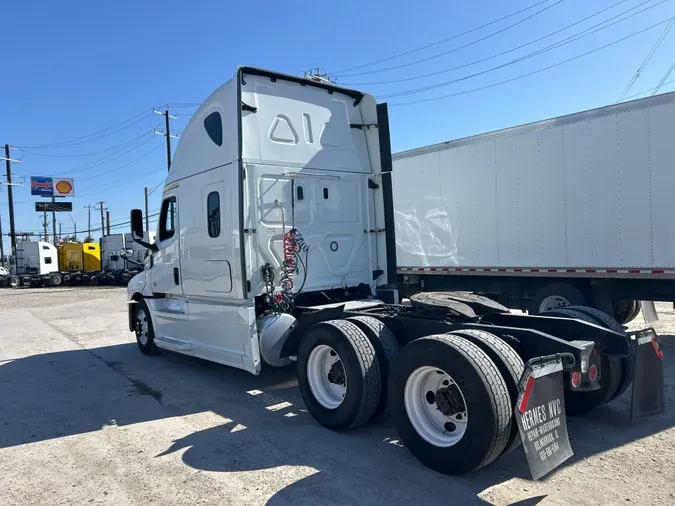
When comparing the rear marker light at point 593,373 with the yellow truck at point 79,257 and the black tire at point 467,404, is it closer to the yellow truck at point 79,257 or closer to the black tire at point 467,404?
the black tire at point 467,404

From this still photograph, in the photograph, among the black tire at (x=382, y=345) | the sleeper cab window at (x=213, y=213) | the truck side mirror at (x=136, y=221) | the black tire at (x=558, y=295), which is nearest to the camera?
the black tire at (x=382, y=345)

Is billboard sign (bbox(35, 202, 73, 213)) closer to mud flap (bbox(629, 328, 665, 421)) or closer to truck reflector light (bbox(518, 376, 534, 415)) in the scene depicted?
mud flap (bbox(629, 328, 665, 421))

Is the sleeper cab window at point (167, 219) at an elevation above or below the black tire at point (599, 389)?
above

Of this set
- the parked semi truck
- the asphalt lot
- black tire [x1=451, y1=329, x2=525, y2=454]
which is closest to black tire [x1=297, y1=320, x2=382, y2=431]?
the parked semi truck

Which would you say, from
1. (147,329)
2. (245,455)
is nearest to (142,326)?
(147,329)

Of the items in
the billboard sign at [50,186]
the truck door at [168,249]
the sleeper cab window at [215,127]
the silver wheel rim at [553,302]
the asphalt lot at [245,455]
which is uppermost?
the billboard sign at [50,186]

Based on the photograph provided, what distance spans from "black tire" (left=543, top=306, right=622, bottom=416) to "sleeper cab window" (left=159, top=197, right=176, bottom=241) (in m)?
5.14

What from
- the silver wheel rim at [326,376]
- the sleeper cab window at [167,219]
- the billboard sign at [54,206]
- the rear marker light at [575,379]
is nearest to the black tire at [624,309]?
the rear marker light at [575,379]

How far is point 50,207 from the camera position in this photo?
201 ft

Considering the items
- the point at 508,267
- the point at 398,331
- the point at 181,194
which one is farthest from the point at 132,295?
the point at 508,267

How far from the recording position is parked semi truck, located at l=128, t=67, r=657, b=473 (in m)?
3.83

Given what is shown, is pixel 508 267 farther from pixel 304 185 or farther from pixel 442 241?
pixel 304 185

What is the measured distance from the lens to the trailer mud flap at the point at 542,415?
3324mm

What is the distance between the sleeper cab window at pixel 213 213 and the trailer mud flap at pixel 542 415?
4.16 metres
